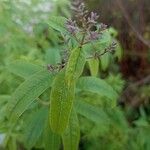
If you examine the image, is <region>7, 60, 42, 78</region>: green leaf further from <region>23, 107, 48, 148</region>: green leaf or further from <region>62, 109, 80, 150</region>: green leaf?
<region>62, 109, 80, 150</region>: green leaf

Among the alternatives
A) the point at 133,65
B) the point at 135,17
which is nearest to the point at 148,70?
the point at 133,65

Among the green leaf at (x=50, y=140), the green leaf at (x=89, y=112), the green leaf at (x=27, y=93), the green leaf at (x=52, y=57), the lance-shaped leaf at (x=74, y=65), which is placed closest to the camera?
the lance-shaped leaf at (x=74, y=65)

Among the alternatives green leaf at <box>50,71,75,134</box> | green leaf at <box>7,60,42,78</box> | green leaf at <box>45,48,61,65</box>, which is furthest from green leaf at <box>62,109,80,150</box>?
green leaf at <box>45,48,61,65</box>

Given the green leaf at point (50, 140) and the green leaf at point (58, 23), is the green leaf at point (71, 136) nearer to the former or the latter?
the green leaf at point (50, 140)

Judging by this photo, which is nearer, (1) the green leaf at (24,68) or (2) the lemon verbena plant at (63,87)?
(2) the lemon verbena plant at (63,87)

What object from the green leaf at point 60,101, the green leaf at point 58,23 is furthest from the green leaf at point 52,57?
the green leaf at point 60,101

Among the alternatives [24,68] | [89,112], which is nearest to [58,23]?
[24,68]
